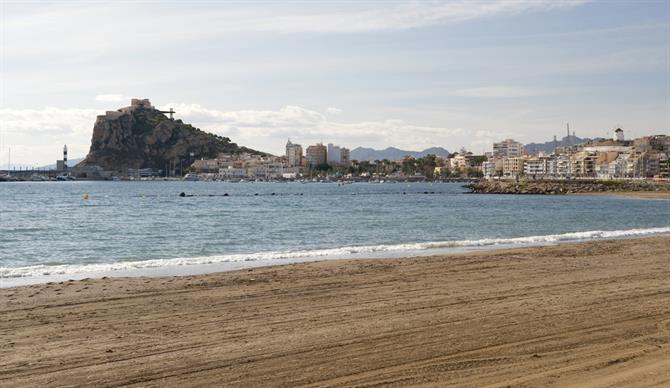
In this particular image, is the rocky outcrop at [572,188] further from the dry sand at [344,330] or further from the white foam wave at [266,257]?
the dry sand at [344,330]

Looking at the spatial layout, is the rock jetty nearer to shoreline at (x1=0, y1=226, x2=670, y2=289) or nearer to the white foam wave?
the white foam wave

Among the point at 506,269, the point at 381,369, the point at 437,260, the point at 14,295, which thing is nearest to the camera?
the point at 381,369

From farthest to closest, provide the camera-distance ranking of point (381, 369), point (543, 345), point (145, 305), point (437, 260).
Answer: point (437, 260) → point (145, 305) → point (543, 345) → point (381, 369)

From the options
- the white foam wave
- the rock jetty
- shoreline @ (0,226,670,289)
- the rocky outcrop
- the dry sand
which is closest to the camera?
the dry sand

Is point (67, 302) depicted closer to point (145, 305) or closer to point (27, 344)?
point (145, 305)

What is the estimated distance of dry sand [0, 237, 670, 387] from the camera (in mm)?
7148

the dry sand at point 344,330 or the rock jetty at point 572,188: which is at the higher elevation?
the dry sand at point 344,330

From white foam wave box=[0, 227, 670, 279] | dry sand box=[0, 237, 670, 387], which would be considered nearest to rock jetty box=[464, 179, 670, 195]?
white foam wave box=[0, 227, 670, 279]

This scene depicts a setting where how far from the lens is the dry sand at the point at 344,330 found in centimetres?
715

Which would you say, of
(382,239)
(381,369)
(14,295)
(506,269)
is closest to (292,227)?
(382,239)

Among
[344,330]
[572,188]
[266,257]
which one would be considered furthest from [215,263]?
[572,188]

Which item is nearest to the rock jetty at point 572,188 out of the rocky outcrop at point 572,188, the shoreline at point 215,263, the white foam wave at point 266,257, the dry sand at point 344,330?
the rocky outcrop at point 572,188

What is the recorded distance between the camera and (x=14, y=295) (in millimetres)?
12180

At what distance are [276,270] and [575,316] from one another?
765 centimetres
